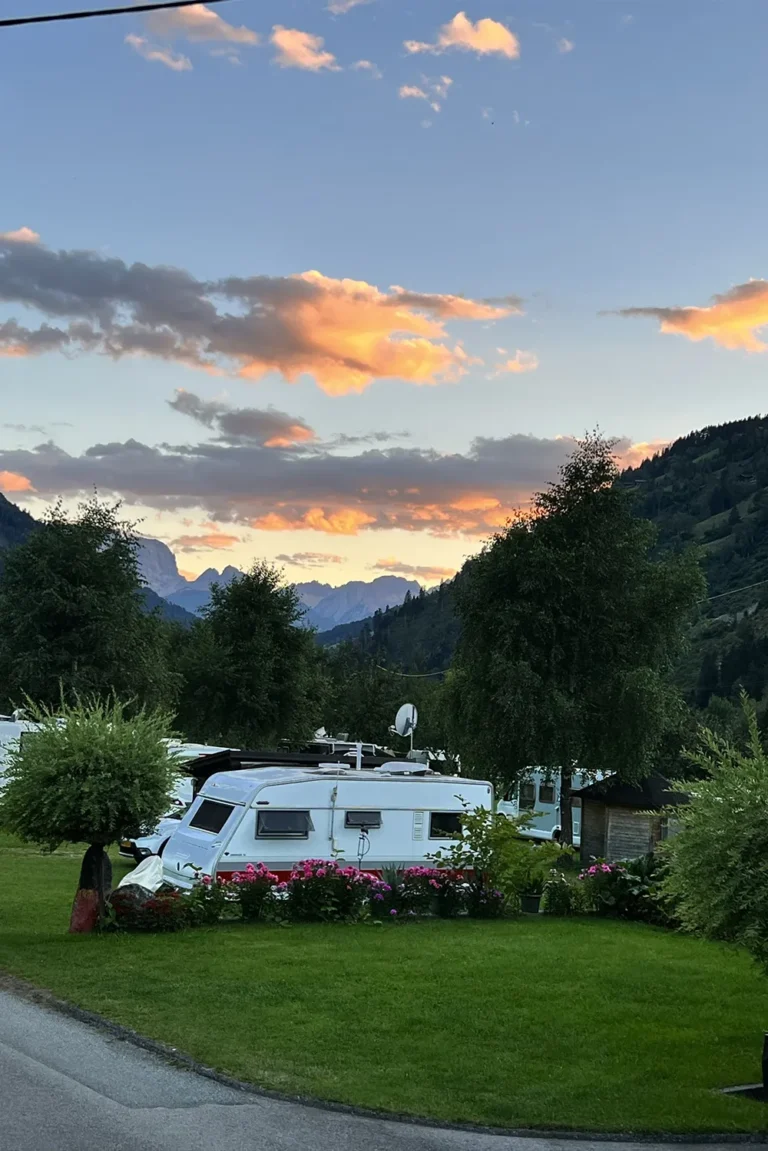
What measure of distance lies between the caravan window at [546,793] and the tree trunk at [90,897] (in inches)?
1119

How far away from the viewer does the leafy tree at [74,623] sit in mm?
45219

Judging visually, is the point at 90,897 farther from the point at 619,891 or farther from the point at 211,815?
the point at 619,891

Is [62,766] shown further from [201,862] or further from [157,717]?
[201,862]

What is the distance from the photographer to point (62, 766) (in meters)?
15.0

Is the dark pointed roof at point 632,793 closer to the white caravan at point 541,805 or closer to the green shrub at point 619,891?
the white caravan at point 541,805

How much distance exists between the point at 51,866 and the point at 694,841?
18916 mm

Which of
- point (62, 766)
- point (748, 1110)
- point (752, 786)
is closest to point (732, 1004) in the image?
point (748, 1110)

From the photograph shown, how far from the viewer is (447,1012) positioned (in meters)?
11.6

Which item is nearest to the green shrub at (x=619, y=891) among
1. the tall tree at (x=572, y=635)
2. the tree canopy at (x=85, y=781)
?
the tree canopy at (x=85, y=781)

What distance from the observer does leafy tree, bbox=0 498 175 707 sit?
148 feet

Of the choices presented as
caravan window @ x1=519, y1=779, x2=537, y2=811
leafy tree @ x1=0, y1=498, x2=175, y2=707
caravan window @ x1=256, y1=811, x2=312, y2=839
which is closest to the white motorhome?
caravan window @ x1=256, y1=811, x2=312, y2=839

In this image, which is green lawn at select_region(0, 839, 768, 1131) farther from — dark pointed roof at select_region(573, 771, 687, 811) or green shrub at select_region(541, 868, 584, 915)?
dark pointed roof at select_region(573, 771, 687, 811)

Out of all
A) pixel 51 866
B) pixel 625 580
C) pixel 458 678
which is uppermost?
pixel 625 580

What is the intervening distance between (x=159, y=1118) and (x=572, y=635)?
88.5 feet
